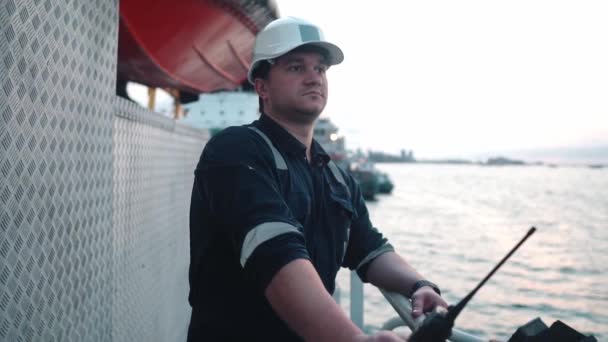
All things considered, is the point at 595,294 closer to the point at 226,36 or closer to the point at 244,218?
the point at 226,36

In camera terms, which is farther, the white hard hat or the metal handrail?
the white hard hat

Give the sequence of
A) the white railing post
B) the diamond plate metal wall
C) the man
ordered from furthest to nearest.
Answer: the white railing post → the diamond plate metal wall → the man

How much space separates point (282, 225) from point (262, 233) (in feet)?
0.21

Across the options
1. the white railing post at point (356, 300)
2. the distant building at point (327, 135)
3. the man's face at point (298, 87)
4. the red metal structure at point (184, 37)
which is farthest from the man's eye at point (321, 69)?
the distant building at point (327, 135)

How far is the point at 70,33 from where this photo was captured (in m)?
1.93

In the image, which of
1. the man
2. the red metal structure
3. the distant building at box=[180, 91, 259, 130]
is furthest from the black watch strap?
the distant building at box=[180, 91, 259, 130]

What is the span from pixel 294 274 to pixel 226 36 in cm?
568

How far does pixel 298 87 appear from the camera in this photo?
203cm

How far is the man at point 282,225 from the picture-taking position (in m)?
1.43

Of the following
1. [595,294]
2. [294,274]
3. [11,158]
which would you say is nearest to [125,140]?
[11,158]

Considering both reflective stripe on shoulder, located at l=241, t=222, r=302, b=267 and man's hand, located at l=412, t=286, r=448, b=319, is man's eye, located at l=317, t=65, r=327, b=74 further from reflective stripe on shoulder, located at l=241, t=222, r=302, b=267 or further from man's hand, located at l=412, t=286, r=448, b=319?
man's hand, located at l=412, t=286, r=448, b=319

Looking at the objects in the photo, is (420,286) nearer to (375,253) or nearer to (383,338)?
(375,253)

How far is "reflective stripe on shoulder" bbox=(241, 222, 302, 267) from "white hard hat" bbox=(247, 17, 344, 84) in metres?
0.82

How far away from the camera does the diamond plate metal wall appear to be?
1.57 meters
